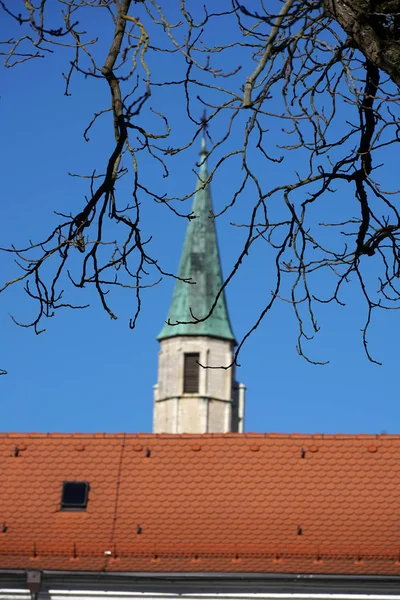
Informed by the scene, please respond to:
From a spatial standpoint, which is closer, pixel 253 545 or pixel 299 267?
pixel 299 267

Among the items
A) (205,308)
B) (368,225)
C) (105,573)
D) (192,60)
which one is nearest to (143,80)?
(192,60)

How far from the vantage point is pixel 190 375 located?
63281 mm

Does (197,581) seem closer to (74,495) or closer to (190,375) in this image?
(74,495)

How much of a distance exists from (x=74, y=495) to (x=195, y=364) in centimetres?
4472

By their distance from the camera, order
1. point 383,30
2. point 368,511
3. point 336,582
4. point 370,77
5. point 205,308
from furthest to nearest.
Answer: point 205,308 → point 368,511 → point 336,582 → point 370,77 → point 383,30

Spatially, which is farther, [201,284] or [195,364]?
[201,284]

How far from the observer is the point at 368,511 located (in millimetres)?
16562

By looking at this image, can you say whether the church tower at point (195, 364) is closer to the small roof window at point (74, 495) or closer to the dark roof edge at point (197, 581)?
the small roof window at point (74, 495)

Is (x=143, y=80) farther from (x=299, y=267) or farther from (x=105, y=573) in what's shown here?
(x=105, y=573)

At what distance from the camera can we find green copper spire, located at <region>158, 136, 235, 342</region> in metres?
63.0

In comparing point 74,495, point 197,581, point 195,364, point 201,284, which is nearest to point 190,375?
point 195,364

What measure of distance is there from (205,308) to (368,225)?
56215 millimetres

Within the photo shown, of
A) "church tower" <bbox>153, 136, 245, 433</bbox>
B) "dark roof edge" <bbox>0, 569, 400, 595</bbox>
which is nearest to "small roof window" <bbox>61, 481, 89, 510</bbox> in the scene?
"dark roof edge" <bbox>0, 569, 400, 595</bbox>

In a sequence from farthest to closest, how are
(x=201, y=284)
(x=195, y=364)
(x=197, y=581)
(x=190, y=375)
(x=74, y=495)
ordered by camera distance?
(x=201, y=284), (x=190, y=375), (x=195, y=364), (x=74, y=495), (x=197, y=581)
